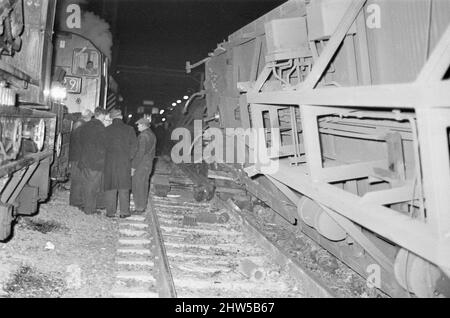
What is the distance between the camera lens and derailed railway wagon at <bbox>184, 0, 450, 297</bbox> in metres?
2.14

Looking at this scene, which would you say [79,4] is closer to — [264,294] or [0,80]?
[0,80]

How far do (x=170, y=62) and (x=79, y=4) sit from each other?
4730 millimetres

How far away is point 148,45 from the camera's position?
595 inches

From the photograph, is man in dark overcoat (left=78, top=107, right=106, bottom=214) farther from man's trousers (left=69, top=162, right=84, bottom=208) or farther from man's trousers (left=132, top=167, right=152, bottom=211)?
man's trousers (left=132, top=167, right=152, bottom=211)

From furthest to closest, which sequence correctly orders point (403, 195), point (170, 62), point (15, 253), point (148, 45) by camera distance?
point (170, 62) → point (148, 45) → point (15, 253) → point (403, 195)

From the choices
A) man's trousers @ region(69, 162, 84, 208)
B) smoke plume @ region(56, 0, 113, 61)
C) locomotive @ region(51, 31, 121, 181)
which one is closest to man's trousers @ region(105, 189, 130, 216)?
man's trousers @ region(69, 162, 84, 208)

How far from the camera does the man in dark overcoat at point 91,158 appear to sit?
227 inches

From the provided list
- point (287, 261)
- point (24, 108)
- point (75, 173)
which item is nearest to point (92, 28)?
point (75, 173)

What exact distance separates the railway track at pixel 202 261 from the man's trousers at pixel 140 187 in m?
0.19

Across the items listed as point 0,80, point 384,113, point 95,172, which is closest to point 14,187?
point 0,80

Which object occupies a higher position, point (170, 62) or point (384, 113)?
point (170, 62)

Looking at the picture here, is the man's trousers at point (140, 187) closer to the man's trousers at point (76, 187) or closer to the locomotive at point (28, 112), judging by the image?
the man's trousers at point (76, 187)

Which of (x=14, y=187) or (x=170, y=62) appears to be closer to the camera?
(x=14, y=187)

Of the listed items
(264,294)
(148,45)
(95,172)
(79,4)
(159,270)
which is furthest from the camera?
(148,45)
